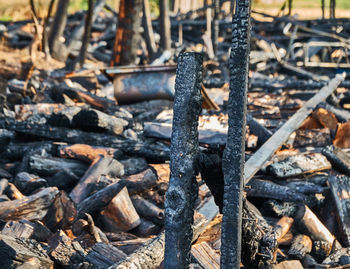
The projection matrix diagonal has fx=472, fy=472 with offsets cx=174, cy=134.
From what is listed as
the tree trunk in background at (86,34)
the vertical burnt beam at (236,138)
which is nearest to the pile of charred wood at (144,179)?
the vertical burnt beam at (236,138)

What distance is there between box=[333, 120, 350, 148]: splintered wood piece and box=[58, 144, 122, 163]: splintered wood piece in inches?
117

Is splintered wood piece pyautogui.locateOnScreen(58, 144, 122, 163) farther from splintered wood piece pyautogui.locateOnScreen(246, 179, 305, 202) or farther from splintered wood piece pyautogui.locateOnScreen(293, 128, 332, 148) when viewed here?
splintered wood piece pyautogui.locateOnScreen(293, 128, 332, 148)

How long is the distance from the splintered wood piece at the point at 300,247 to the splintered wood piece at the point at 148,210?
1190 millimetres

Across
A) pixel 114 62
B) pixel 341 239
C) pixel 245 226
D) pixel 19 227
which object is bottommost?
pixel 341 239

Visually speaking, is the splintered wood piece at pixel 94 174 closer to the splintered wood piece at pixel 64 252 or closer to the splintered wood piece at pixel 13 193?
the splintered wood piece at pixel 13 193

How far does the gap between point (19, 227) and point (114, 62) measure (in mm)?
8560

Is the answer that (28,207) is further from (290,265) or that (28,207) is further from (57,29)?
(57,29)

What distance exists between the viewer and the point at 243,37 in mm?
2430

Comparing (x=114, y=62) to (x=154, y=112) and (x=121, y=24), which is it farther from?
(x=154, y=112)

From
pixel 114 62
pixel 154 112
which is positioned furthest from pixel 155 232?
pixel 114 62

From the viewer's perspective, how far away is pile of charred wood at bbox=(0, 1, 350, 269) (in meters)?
3.33

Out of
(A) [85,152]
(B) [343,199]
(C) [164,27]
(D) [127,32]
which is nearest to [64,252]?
(A) [85,152]

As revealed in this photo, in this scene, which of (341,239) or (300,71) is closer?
(341,239)

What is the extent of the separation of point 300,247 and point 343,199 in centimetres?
83
